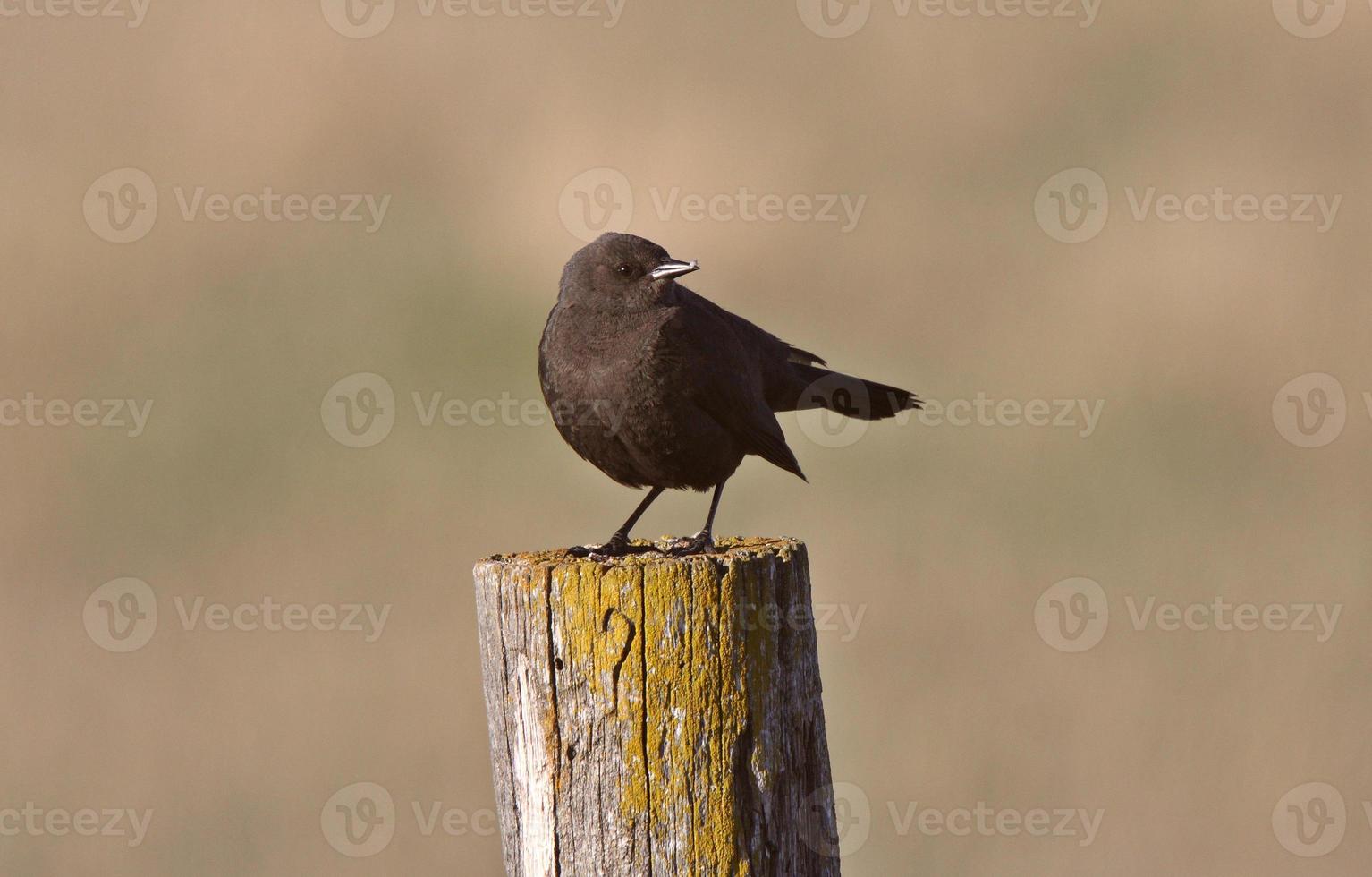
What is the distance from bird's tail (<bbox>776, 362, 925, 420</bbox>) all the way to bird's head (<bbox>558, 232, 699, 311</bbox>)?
95 centimetres

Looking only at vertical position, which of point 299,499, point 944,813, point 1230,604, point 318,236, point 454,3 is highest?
point 454,3

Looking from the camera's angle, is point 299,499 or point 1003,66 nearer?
point 299,499

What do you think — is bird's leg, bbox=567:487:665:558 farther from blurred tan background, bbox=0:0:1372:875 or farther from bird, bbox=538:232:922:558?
blurred tan background, bbox=0:0:1372:875

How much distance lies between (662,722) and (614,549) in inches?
50.5

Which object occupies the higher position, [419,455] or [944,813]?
[419,455]

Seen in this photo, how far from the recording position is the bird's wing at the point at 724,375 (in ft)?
17.7

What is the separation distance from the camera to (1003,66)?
13102mm

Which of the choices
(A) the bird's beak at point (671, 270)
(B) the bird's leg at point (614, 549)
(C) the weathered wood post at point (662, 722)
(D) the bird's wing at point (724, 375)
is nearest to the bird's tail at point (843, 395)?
(D) the bird's wing at point (724, 375)

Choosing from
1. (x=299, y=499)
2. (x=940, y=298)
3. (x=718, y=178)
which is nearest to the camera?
(x=299, y=499)

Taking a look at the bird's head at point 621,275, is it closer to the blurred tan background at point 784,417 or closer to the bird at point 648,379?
the bird at point 648,379

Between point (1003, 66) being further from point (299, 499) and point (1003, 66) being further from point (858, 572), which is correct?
point (299, 499)

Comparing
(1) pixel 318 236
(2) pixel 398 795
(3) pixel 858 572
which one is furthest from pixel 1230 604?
(1) pixel 318 236

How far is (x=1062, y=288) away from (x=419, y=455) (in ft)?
15.2

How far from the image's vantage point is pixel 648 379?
5.27 meters
